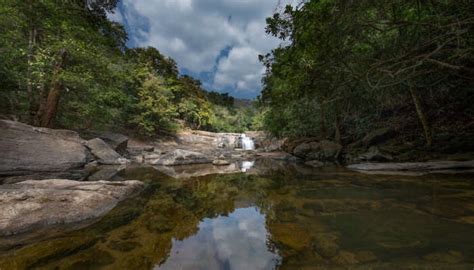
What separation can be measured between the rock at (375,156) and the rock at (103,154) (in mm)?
10393

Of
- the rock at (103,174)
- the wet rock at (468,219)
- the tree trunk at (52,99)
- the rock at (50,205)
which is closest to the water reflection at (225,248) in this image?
the rock at (50,205)

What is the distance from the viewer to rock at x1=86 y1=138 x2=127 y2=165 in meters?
10.1

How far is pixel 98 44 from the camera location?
10992mm

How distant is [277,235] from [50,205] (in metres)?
3.09

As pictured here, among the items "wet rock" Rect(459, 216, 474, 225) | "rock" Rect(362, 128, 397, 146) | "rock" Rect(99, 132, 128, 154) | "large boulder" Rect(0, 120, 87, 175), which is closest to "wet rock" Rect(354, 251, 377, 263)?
"wet rock" Rect(459, 216, 474, 225)

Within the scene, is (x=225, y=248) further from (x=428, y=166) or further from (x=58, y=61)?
(x=58, y=61)

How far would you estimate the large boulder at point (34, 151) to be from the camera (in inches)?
241

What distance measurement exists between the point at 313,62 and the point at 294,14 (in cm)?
99

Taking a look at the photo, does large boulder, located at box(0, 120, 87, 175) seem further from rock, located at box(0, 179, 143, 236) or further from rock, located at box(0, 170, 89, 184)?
rock, located at box(0, 179, 143, 236)

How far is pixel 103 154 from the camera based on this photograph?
10.4 meters

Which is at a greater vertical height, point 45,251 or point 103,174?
point 103,174

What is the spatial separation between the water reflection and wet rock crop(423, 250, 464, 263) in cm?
128

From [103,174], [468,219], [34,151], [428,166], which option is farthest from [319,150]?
[34,151]

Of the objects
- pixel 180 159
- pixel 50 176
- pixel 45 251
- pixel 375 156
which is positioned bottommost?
pixel 45 251
